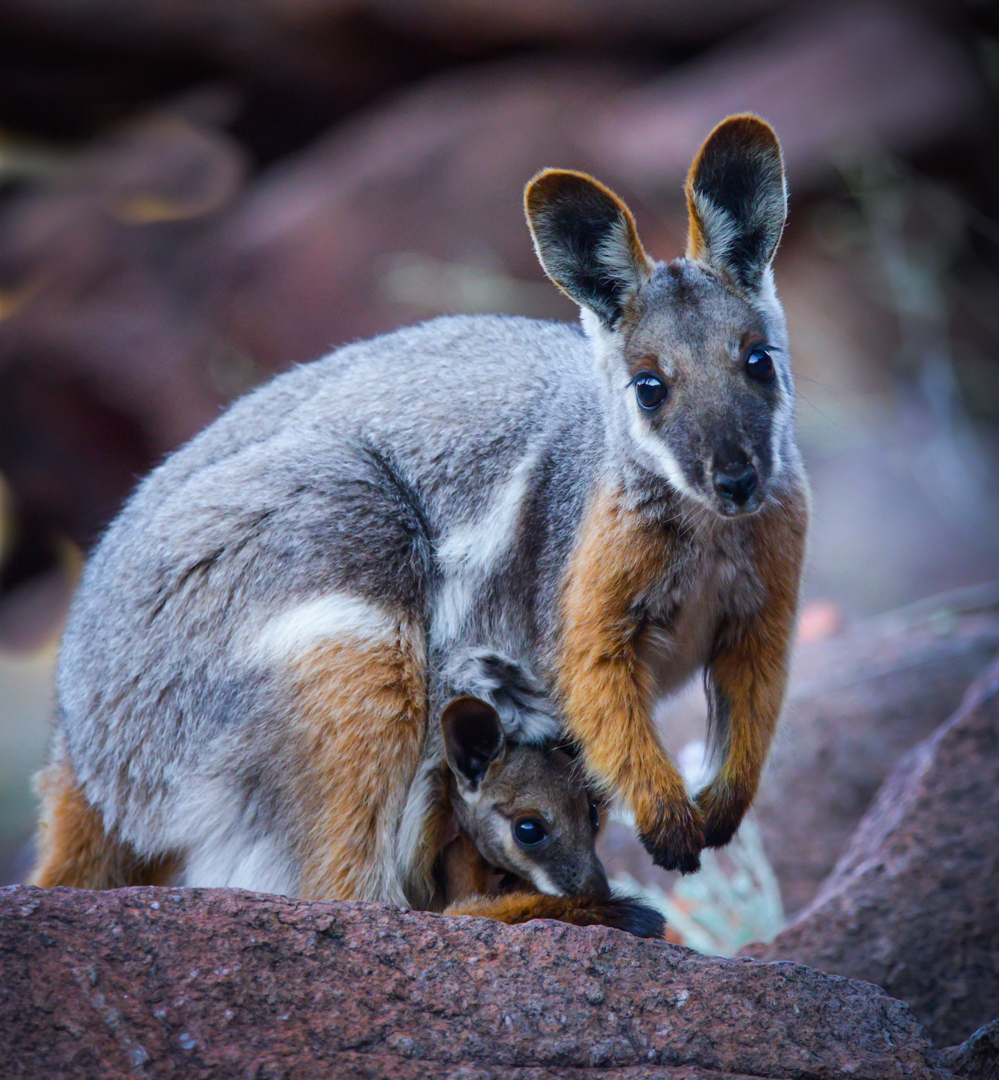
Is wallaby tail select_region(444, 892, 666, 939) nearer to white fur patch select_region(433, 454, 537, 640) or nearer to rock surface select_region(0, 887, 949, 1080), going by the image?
rock surface select_region(0, 887, 949, 1080)

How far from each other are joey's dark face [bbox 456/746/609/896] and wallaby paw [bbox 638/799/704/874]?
9.8 inches

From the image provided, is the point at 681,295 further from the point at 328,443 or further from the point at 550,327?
the point at 328,443


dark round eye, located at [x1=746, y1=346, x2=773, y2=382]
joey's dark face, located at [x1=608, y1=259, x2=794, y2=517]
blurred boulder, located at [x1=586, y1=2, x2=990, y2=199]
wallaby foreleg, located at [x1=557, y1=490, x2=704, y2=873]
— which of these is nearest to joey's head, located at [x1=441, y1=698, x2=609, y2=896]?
wallaby foreleg, located at [x1=557, y1=490, x2=704, y2=873]

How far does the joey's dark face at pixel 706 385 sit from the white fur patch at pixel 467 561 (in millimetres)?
650

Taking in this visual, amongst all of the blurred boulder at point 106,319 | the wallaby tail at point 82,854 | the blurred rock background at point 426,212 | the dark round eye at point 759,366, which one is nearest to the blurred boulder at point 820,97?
the blurred rock background at point 426,212

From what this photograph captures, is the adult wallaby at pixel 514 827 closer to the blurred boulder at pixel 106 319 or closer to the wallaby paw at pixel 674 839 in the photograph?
the wallaby paw at pixel 674 839

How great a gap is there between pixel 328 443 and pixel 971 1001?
3190 millimetres

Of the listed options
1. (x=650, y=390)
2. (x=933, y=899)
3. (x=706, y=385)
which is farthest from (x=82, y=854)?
(x=933, y=899)

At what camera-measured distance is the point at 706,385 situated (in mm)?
4008

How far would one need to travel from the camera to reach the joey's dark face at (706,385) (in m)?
3.86

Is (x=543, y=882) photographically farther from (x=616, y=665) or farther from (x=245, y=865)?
(x=245, y=865)

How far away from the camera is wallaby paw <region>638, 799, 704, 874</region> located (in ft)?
13.5

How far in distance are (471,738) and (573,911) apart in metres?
0.75

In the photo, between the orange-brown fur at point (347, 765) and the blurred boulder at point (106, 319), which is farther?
the blurred boulder at point (106, 319)
